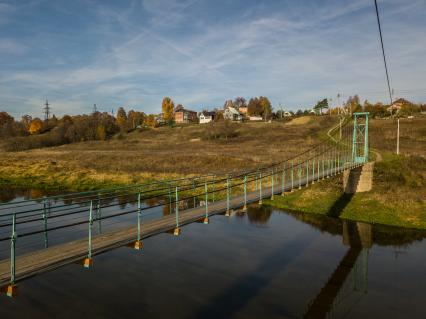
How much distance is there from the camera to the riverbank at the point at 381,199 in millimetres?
27984

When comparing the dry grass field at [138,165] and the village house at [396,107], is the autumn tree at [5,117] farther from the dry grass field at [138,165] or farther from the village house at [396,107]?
the village house at [396,107]

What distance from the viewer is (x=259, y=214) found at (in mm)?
30844

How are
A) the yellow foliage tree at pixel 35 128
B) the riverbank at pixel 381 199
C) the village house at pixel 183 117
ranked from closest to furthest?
the riverbank at pixel 381 199
the yellow foliage tree at pixel 35 128
the village house at pixel 183 117

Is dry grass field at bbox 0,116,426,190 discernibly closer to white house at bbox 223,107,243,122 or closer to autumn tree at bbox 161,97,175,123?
white house at bbox 223,107,243,122

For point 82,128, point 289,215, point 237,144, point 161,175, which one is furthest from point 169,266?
point 82,128

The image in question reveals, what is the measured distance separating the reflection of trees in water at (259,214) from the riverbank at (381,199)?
129 cm

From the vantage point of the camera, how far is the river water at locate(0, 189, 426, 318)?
48.7 feet

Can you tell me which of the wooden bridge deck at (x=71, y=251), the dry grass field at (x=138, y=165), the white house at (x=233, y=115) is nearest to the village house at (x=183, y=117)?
the white house at (x=233, y=115)

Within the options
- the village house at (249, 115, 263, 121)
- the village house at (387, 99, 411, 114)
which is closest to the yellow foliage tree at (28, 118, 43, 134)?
the village house at (249, 115, 263, 121)

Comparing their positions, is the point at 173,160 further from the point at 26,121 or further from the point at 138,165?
the point at 26,121

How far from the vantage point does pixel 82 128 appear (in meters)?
104

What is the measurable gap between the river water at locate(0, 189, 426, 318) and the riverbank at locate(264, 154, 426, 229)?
250cm

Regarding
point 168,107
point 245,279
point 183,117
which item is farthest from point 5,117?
point 245,279

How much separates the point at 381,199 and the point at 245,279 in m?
17.9
